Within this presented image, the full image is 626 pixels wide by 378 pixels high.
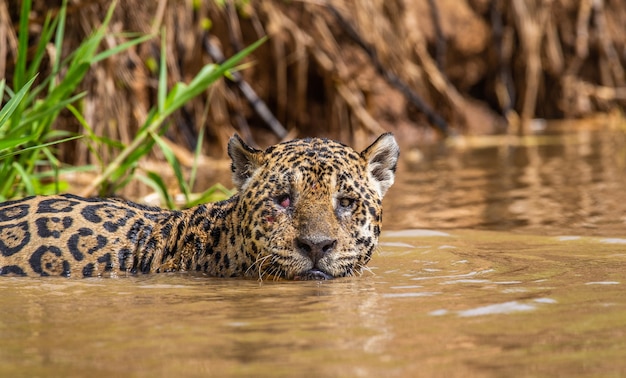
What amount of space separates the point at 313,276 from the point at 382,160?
1045 millimetres

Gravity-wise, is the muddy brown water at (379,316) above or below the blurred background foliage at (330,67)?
below

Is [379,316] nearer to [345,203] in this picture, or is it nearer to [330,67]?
[345,203]

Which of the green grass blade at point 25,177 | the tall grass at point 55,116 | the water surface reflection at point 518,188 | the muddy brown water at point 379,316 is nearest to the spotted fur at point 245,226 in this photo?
the muddy brown water at point 379,316

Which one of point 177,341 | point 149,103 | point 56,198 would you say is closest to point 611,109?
point 149,103

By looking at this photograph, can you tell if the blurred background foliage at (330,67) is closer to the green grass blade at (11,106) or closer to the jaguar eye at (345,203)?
the green grass blade at (11,106)

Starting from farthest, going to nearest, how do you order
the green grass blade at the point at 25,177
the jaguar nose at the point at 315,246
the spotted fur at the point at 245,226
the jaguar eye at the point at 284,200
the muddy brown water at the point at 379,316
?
1. the green grass blade at the point at 25,177
2. the jaguar eye at the point at 284,200
3. the spotted fur at the point at 245,226
4. the jaguar nose at the point at 315,246
5. the muddy brown water at the point at 379,316

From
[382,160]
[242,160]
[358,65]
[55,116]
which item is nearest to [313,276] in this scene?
[242,160]

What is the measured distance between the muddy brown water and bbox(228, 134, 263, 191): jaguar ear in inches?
25.6

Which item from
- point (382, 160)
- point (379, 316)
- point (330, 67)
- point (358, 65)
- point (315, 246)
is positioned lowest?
point (379, 316)

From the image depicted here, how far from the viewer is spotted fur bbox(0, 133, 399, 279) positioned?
5.95 metres

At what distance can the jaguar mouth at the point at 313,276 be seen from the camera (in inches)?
230

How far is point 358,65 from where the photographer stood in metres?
16.6

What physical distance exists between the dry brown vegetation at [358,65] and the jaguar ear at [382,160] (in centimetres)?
278

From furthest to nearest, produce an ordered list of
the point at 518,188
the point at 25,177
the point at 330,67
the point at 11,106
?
the point at 330,67, the point at 518,188, the point at 25,177, the point at 11,106
